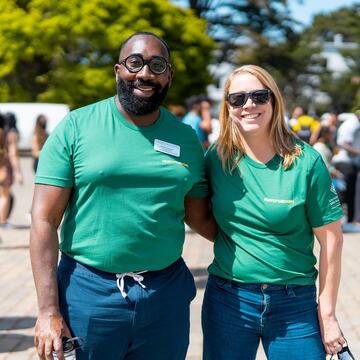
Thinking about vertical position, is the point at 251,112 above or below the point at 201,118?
above

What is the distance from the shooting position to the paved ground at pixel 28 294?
17.7 feet

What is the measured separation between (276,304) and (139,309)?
1.75ft

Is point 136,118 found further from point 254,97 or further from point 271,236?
point 271,236

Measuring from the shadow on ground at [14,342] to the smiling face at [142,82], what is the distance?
9.69 feet

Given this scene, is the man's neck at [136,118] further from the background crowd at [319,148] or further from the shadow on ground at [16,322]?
the background crowd at [319,148]

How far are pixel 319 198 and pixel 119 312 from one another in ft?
2.79

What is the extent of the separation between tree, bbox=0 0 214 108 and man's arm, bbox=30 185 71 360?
31125 mm

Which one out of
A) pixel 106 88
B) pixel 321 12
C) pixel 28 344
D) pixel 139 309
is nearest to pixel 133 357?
pixel 139 309

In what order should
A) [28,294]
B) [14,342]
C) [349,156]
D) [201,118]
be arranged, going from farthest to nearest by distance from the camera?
[349,156]
[201,118]
[28,294]
[14,342]

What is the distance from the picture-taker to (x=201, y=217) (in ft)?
10.2

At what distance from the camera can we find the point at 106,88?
33938mm

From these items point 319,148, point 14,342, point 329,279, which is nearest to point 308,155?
point 329,279

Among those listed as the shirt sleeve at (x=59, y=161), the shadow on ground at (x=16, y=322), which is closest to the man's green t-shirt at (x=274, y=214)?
the shirt sleeve at (x=59, y=161)

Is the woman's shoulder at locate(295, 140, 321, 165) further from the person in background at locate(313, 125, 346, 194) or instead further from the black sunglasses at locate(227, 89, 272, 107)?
the person in background at locate(313, 125, 346, 194)
